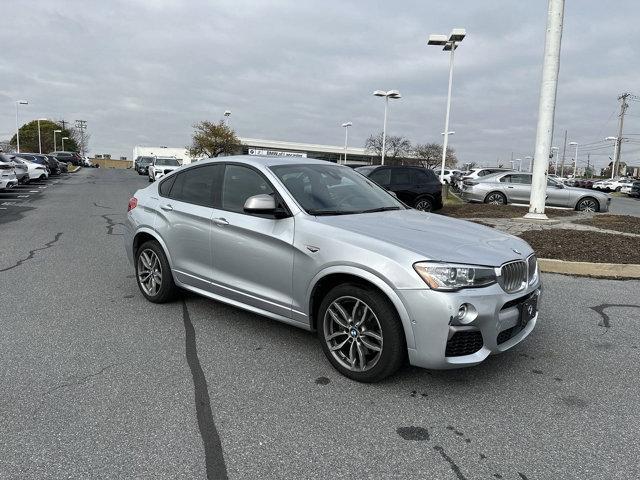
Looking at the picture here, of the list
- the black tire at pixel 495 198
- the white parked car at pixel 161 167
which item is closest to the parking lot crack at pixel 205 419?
the black tire at pixel 495 198

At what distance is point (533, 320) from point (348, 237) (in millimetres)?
1648

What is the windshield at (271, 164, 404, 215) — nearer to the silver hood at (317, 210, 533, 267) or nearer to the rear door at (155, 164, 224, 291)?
the silver hood at (317, 210, 533, 267)

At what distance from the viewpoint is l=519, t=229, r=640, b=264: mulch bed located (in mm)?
7844

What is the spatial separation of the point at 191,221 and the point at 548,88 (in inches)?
430

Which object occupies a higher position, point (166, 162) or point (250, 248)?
point (166, 162)

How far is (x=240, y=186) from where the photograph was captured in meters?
4.70

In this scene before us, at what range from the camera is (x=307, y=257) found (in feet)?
12.6

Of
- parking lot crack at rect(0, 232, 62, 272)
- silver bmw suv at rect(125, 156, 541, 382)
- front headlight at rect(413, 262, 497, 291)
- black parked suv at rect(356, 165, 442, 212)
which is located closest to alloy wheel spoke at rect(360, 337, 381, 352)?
silver bmw suv at rect(125, 156, 541, 382)

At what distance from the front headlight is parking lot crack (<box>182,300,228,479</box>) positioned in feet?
5.34

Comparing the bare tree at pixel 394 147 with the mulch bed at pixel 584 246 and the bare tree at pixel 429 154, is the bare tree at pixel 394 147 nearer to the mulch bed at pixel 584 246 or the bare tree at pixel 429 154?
the bare tree at pixel 429 154

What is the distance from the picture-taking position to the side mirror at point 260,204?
13.2ft

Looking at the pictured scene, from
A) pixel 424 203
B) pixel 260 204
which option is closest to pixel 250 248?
pixel 260 204

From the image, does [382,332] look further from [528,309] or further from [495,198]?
[495,198]

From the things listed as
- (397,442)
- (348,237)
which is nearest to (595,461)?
(397,442)
